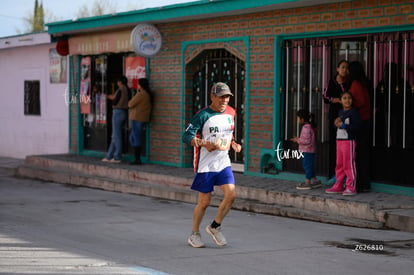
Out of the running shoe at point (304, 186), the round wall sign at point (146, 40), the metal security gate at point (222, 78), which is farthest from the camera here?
the round wall sign at point (146, 40)

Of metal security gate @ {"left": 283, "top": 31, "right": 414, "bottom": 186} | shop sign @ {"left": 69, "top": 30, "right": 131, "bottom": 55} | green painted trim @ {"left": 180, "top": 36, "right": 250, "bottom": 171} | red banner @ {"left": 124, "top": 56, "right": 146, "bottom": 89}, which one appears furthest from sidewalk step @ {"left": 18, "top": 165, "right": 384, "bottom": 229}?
shop sign @ {"left": 69, "top": 30, "right": 131, "bottom": 55}

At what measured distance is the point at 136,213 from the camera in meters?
11.4

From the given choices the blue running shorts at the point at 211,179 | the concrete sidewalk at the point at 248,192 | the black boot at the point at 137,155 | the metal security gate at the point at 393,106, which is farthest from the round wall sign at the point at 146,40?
the blue running shorts at the point at 211,179

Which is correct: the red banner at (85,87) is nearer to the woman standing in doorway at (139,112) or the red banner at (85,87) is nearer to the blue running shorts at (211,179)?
the woman standing in doorway at (139,112)

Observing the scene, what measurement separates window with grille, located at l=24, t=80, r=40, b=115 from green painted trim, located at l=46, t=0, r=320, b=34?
133 inches

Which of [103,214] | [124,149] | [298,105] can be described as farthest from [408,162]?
[124,149]

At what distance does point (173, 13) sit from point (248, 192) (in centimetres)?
439

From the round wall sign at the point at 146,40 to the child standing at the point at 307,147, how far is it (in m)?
4.56

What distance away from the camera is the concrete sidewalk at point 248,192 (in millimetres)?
10367

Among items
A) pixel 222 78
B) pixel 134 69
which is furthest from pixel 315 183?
pixel 134 69

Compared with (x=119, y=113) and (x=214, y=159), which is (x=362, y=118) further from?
(x=119, y=113)

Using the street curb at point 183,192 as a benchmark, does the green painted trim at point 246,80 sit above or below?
above

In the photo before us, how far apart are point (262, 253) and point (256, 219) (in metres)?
2.95

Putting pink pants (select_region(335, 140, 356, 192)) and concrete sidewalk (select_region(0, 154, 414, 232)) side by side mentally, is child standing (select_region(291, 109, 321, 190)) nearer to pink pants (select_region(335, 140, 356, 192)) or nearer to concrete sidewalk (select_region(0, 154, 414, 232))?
concrete sidewalk (select_region(0, 154, 414, 232))
